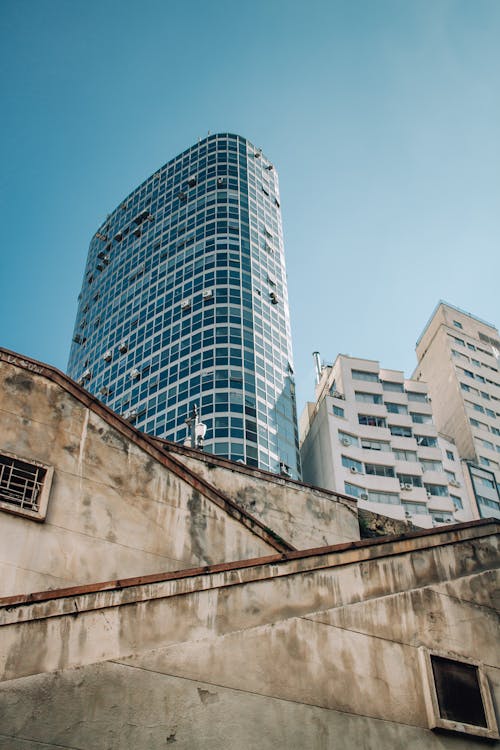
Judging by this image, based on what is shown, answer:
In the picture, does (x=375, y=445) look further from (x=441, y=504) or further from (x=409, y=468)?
(x=441, y=504)

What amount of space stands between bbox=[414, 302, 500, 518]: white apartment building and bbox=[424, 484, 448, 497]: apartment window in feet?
11.2

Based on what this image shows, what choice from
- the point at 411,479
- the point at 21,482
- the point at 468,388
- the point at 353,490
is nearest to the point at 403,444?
the point at 411,479

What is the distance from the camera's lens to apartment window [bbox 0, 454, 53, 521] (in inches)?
463

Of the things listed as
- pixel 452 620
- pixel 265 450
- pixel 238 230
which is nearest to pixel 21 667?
pixel 452 620

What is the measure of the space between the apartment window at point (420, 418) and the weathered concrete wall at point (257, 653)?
207ft

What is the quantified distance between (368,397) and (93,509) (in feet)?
198

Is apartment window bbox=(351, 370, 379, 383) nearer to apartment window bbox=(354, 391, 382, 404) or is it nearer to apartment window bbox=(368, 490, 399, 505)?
apartment window bbox=(354, 391, 382, 404)

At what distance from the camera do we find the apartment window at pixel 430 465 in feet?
226

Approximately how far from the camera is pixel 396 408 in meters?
71.9

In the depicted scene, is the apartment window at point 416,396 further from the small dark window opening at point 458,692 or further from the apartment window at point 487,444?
the small dark window opening at point 458,692

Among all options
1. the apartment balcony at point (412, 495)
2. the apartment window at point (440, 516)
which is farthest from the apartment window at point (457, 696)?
the apartment window at point (440, 516)

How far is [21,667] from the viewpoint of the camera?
24.8 ft

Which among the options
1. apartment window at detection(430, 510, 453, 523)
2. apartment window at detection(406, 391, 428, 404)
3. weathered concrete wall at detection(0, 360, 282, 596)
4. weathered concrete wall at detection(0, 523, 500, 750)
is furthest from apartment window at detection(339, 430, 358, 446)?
weathered concrete wall at detection(0, 523, 500, 750)

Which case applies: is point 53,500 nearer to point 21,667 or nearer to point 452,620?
point 21,667
